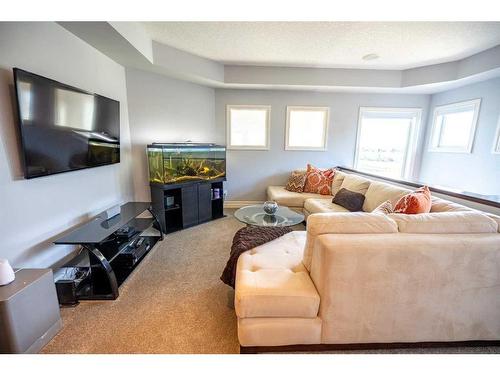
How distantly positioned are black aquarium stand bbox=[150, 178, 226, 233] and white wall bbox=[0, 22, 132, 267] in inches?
25.1

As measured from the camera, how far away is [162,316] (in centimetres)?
157

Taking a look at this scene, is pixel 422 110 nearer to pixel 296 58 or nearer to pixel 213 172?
pixel 296 58

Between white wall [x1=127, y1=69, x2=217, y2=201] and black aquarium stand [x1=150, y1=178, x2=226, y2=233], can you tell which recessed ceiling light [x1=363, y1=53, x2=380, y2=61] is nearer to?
white wall [x1=127, y1=69, x2=217, y2=201]

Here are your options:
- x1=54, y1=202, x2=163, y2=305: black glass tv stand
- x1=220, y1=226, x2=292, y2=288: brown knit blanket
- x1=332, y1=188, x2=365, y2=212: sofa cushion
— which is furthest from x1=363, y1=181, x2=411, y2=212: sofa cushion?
x1=54, y1=202, x2=163, y2=305: black glass tv stand

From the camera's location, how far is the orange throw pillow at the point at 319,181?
366 cm

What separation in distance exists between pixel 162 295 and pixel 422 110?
17.2 ft

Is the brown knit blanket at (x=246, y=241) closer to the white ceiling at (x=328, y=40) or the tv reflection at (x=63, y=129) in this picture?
the tv reflection at (x=63, y=129)

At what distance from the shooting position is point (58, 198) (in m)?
1.83

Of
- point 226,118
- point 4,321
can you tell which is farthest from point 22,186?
point 226,118

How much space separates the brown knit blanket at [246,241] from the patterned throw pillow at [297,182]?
177 cm

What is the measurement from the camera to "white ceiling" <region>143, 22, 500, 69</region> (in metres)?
2.27

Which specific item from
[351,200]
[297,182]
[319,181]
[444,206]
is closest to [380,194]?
[351,200]

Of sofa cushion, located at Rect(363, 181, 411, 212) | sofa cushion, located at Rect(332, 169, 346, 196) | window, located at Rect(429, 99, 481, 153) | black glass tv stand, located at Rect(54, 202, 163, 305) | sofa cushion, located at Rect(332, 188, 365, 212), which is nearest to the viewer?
black glass tv stand, located at Rect(54, 202, 163, 305)
